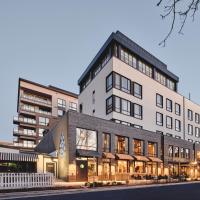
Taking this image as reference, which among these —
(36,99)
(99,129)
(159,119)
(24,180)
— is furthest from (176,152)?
(36,99)

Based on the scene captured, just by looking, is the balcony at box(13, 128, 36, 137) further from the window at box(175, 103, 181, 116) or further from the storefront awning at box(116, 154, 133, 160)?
the storefront awning at box(116, 154, 133, 160)

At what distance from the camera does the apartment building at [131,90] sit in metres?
49.2

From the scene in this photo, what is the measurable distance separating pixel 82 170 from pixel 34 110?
55.3 metres

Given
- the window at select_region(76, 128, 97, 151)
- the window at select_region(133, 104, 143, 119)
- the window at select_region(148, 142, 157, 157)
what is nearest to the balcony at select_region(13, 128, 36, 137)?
the window at select_region(133, 104, 143, 119)

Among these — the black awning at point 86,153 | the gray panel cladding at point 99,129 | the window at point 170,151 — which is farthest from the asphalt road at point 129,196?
the window at point 170,151

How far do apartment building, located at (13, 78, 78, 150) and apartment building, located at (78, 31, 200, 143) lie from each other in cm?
2555

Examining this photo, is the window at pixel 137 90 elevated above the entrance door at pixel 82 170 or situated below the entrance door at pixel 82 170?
above

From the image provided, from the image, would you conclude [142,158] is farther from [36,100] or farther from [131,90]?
[36,100]

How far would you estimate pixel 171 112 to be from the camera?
214 feet

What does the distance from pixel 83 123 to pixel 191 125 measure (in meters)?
41.0

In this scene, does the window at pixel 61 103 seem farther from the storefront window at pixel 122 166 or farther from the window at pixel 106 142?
the window at pixel 106 142

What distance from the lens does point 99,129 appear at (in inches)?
1661

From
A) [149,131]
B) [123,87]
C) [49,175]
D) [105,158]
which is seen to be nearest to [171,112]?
[149,131]

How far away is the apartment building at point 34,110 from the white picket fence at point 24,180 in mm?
53376
